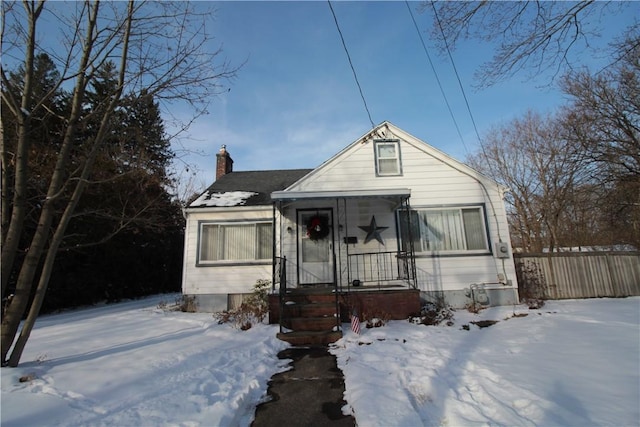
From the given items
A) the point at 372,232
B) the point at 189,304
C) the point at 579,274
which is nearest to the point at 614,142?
the point at 579,274

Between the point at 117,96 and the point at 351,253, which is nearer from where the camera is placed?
the point at 117,96

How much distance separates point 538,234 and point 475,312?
18.5m

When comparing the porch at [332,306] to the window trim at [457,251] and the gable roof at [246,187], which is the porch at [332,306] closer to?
the window trim at [457,251]

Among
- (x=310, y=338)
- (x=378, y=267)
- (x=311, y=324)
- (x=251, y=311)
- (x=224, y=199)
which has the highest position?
(x=224, y=199)

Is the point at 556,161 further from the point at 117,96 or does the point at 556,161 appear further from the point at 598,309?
the point at 117,96

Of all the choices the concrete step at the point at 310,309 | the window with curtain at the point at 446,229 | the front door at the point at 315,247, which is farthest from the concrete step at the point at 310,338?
the window with curtain at the point at 446,229

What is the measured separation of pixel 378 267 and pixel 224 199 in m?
5.67

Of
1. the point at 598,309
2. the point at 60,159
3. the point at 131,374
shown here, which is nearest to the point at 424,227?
the point at 598,309

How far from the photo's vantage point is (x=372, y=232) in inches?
370

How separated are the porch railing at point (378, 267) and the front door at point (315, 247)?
71 centimetres

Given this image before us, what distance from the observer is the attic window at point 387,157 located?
9.90 meters

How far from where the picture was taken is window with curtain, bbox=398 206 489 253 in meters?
9.29

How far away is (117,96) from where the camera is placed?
5.22 metres

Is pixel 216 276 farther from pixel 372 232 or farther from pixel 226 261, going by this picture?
pixel 372 232
